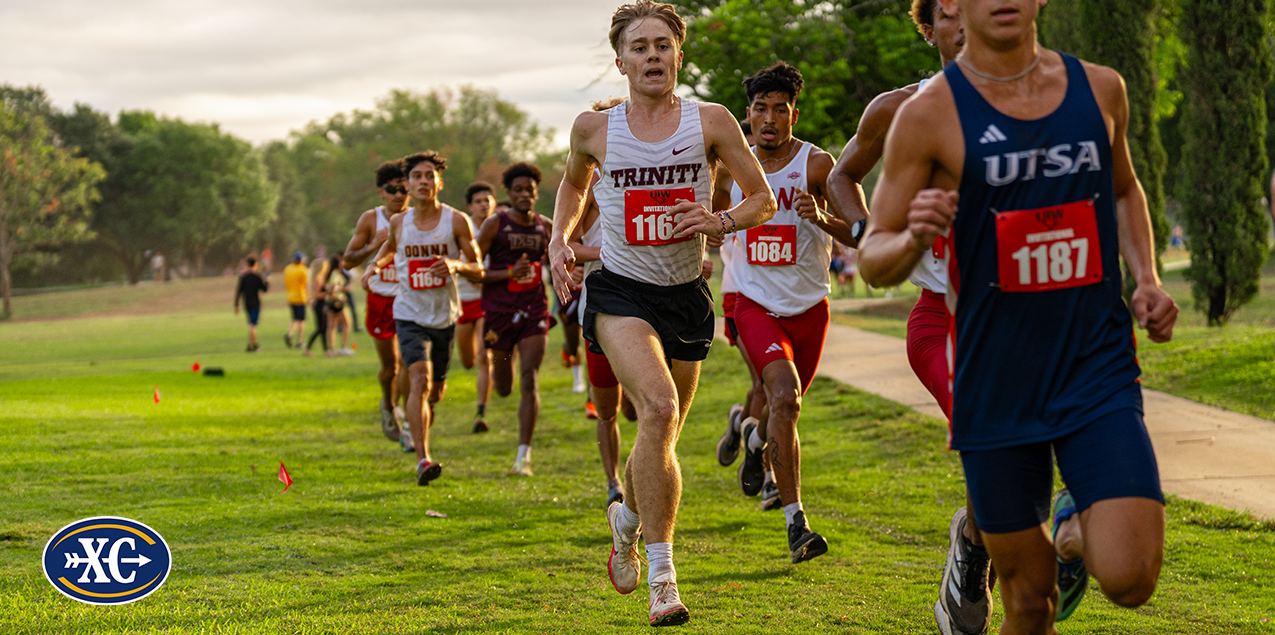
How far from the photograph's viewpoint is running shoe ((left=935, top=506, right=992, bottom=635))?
4.18m

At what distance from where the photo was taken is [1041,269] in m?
2.97

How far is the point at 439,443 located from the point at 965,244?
29.1 feet

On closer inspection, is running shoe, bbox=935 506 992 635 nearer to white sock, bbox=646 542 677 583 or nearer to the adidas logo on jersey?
white sock, bbox=646 542 677 583

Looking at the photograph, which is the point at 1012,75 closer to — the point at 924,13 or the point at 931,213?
the point at 931,213

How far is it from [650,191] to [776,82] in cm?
219

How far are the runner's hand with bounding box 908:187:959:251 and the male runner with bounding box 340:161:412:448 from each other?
27.6ft

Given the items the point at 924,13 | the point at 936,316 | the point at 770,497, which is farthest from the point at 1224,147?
the point at 936,316

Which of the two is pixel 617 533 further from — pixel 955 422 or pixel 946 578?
pixel 955 422

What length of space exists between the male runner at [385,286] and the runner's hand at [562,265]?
5992 millimetres

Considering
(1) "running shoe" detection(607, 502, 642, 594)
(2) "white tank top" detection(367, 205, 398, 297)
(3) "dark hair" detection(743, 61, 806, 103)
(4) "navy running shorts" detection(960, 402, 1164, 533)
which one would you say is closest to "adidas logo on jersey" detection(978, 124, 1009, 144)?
(4) "navy running shorts" detection(960, 402, 1164, 533)

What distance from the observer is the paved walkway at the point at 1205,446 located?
718 cm

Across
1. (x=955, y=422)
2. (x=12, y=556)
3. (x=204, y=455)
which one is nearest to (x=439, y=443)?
(x=204, y=455)

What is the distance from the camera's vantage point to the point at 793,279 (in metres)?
6.63

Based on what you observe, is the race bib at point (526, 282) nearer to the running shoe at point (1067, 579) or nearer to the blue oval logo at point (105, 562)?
the blue oval logo at point (105, 562)
